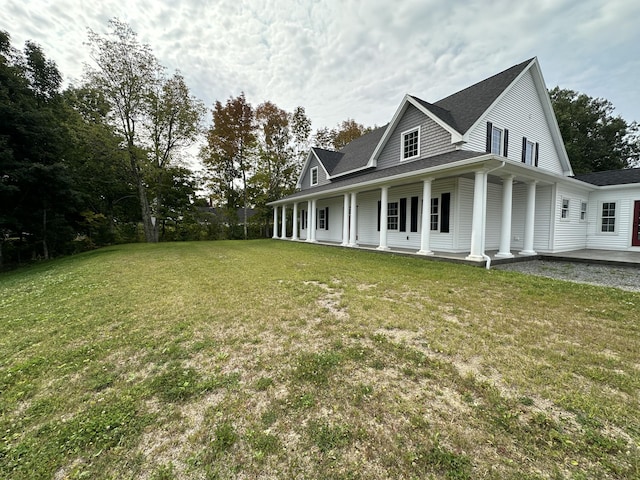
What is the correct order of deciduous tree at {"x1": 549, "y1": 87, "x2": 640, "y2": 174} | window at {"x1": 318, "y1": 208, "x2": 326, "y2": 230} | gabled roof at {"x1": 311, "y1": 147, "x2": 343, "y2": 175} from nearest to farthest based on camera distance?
window at {"x1": 318, "y1": 208, "x2": 326, "y2": 230} → gabled roof at {"x1": 311, "y1": 147, "x2": 343, "y2": 175} → deciduous tree at {"x1": 549, "y1": 87, "x2": 640, "y2": 174}

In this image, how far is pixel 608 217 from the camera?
1092 cm

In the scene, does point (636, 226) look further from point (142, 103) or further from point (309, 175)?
point (142, 103)

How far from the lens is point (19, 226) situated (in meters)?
12.9

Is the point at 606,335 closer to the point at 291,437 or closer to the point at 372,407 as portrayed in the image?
the point at 372,407

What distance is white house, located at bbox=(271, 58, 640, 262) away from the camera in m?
8.93

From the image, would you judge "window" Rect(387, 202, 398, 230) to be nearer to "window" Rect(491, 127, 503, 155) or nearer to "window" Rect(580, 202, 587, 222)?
"window" Rect(491, 127, 503, 155)

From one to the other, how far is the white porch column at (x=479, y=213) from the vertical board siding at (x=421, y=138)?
8.24ft

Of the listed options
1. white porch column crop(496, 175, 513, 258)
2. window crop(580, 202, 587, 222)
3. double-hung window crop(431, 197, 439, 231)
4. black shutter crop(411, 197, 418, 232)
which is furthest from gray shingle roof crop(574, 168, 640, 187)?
black shutter crop(411, 197, 418, 232)

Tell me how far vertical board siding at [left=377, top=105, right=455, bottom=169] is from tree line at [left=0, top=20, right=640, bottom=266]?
1362 centimetres

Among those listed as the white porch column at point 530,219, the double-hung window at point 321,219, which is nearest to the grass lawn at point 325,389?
the white porch column at point 530,219

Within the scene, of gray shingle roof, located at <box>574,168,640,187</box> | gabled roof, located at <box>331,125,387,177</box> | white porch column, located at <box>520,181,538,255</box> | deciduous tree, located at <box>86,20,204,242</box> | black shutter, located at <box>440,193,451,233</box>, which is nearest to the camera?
Answer: white porch column, located at <box>520,181,538,255</box>

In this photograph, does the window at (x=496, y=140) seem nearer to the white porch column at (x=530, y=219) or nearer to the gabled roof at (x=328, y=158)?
the white porch column at (x=530, y=219)

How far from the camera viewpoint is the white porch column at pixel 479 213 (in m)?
7.26

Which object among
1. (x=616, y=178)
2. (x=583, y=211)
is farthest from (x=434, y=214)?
(x=616, y=178)
